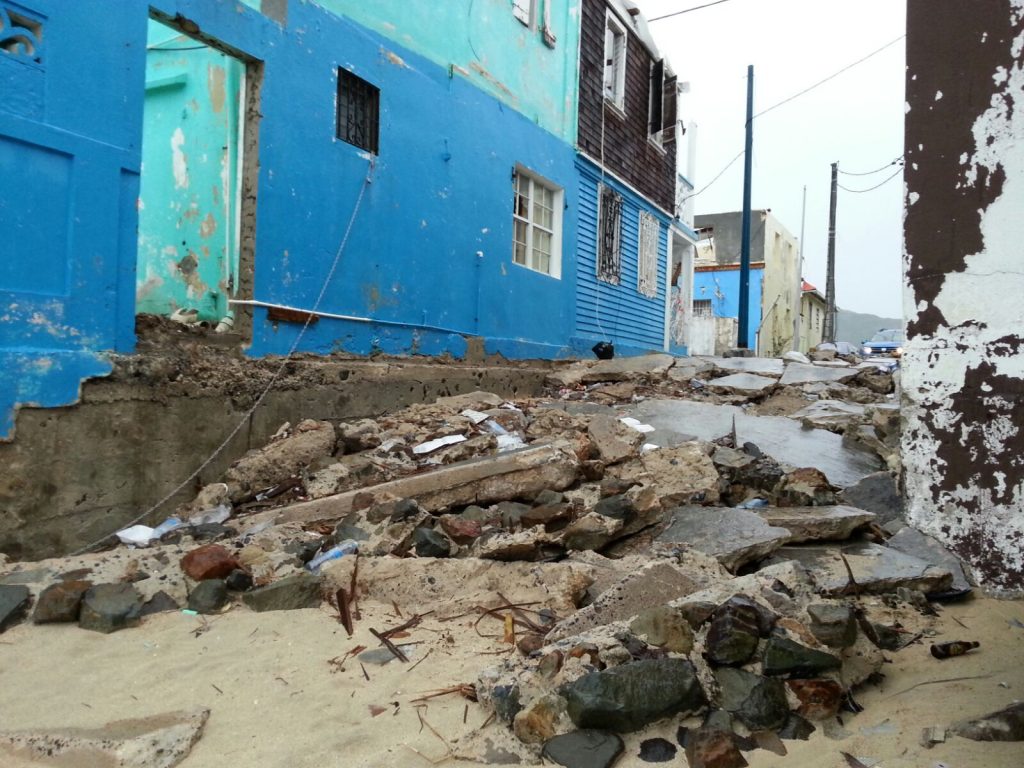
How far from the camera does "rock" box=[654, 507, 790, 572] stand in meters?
3.06

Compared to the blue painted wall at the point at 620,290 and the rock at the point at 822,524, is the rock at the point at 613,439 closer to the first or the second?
the rock at the point at 822,524

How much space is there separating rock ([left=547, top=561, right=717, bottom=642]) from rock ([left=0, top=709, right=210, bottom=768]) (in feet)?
3.87

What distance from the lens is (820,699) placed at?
6.41 ft

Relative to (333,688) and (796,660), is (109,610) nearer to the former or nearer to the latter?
(333,688)

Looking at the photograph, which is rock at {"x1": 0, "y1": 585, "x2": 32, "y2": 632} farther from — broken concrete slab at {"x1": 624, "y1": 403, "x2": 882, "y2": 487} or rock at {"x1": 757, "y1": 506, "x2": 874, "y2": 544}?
broken concrete slab at {"x1": 624, "y1": 403, "x2": 882, "y2": 487}

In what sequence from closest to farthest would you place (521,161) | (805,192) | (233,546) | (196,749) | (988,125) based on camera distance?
(196,749)
(988,125)
(233,546)
(521,161)
(805,192)

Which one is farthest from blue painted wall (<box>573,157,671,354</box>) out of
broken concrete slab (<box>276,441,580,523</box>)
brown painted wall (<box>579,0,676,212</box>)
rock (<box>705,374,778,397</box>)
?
broken concrete slab (<box>276,441,580,523</box>)

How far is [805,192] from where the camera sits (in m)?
27.1

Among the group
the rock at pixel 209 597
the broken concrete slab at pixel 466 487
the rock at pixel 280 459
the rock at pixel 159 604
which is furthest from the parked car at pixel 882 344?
the rock at pixel 159 604

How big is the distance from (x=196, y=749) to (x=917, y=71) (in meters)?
3.69

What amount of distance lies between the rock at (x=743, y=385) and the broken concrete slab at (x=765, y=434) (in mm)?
1275

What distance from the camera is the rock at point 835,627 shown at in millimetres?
2115

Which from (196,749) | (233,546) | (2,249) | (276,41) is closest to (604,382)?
(276,41)

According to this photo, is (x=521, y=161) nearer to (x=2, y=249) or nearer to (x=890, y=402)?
(x=890, y=402)
